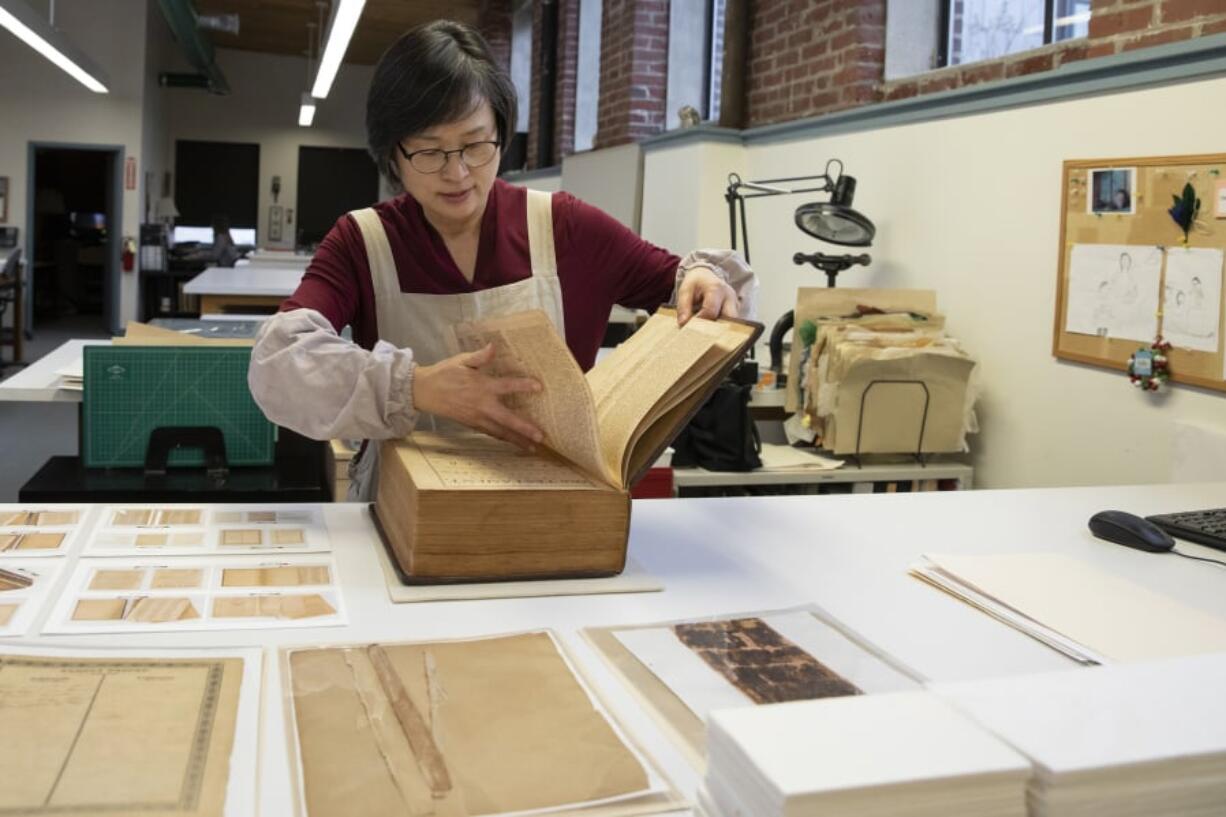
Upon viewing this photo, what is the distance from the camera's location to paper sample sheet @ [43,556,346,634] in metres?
1.04

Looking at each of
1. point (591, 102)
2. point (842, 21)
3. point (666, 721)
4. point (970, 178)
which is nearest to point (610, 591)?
point (666, 721)

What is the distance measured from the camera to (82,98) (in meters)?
11.1

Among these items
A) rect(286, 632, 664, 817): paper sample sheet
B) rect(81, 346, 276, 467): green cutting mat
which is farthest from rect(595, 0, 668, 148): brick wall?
rect(286, 632, 664, 817): paper sample sheet

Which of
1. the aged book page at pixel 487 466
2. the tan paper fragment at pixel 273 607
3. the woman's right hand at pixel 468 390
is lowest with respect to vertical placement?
the tan paper fragment at pixel 273 607

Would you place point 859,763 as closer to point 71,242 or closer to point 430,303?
point 430,303

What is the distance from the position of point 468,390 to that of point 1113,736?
0.86m

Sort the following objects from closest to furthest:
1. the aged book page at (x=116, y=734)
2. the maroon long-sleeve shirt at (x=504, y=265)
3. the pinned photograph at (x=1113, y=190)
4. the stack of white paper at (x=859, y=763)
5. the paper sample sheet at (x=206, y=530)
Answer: the stack of white paper at (x=859, y=763), the aged book page at (x=116, y=734), the paper sample sheet at (x=206, y=530), the maroon long-sleeve shirt at (x=504, y=265), the pinned photograph at (x=1113, y=190)

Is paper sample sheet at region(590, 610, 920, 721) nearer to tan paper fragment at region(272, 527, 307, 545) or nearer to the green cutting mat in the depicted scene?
tan paper fragment at region(272, 527, 307, 545)

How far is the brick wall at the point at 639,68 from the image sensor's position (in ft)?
23.2

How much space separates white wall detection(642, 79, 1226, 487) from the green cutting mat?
2098 mm

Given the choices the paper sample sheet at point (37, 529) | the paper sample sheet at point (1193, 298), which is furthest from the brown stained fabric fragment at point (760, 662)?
the paper sample sheet at point (1193, 298)

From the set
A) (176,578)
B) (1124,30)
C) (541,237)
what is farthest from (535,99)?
(176,578)

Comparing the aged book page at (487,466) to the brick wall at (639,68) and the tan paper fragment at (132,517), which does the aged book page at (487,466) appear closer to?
the tan paper fragment at (132,517)

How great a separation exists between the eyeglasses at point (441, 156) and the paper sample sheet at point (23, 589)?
0.70m
